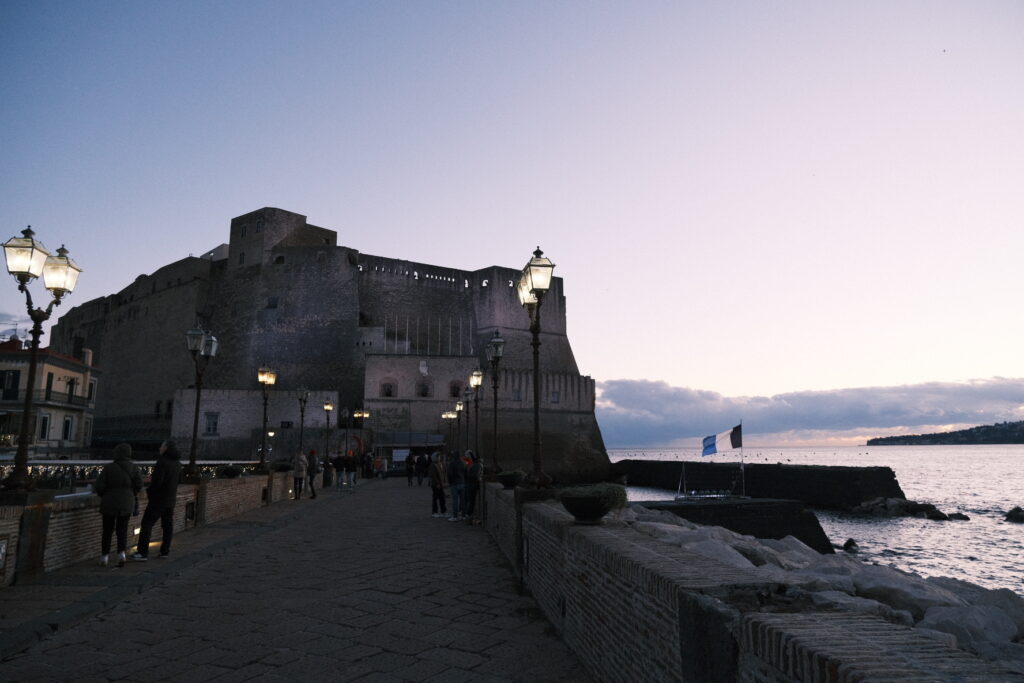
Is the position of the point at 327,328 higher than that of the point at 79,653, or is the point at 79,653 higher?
the point at 327,328

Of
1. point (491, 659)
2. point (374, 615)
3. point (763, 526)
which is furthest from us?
point (763, 526)

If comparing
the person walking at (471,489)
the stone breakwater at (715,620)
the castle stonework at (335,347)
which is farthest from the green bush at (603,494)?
the castle stonework at (335,347)

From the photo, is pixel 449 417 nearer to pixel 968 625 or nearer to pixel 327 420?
pixel 327 420

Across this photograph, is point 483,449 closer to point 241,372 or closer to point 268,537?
point 241,372

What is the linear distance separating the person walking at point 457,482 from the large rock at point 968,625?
375 inches

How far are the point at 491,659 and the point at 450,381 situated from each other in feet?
142

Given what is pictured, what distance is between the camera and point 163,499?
8820mm

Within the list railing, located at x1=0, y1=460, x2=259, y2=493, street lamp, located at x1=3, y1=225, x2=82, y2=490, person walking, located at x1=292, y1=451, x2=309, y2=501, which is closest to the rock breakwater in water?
street lamp, located at x1=3, y1=225, x2=82, y2=490

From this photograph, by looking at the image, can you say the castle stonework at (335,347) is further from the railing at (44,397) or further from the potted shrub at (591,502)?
the potted shrub at (591,502)

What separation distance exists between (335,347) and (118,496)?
46.4 m

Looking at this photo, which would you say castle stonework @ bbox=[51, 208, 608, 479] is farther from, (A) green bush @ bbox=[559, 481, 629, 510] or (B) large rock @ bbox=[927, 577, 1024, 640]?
(A) green bush @ bbox=[559, 481, 629, 510]

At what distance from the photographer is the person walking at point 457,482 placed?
14297 millimetres

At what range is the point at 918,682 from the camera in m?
1.72

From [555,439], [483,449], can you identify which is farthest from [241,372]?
[555,439]
